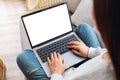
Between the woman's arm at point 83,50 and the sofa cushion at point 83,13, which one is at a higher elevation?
the sofa cushion at point 83,13

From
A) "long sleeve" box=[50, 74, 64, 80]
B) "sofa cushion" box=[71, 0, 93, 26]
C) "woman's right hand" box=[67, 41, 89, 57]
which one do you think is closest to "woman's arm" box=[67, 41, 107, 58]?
"woman's right hand" box=[67, 41, 89, 57]

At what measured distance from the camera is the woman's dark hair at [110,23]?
1.77 ft

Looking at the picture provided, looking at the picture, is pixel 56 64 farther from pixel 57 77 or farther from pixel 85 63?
pixel 85 63

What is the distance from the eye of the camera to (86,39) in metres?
1.26

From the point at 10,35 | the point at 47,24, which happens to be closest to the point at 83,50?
the point at 47,24

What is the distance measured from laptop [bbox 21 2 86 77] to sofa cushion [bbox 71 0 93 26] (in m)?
0.27

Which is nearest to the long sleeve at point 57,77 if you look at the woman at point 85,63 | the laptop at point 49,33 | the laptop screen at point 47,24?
the woman at point 85,63

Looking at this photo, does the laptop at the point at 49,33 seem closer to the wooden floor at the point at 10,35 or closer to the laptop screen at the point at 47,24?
the laptop screen at the point at 47,24

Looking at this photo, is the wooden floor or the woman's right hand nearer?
the woman's right hand

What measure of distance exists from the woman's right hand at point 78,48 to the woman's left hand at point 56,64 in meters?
0.10

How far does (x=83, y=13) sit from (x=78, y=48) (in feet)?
1.61

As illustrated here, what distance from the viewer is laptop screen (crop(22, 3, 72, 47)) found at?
1.17 meters

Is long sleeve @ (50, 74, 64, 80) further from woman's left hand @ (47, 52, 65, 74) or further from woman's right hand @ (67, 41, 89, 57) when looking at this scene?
woman's right hand @ (67, 41, 89, 57)

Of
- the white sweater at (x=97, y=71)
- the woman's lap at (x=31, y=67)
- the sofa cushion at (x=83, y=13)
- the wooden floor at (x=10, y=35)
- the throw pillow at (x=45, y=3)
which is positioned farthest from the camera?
the wooden floor at (x=10, y=35)
